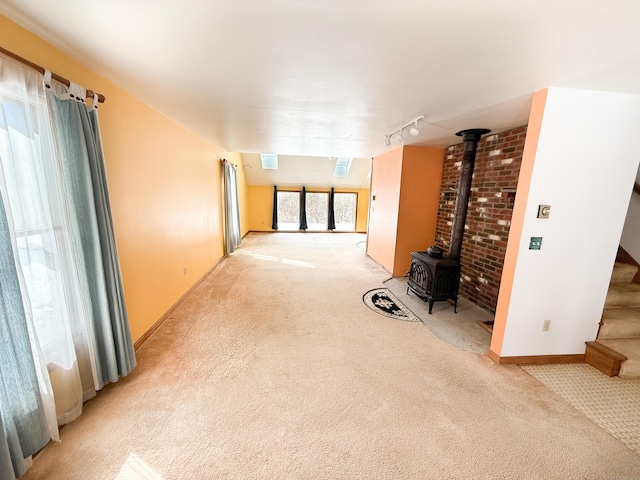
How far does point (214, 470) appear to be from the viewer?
129cm

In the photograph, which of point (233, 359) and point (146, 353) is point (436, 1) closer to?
point (233, 359)

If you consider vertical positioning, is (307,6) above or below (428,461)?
above

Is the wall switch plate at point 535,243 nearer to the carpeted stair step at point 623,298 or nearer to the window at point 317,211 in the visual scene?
the carpeted stair step at point 623,298

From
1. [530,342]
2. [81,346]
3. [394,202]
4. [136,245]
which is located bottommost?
[530,342]

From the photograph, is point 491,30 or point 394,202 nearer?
point 491,30

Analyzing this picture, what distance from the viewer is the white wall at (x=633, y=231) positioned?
8.84 feet

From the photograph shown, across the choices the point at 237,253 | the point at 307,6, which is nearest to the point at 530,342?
the point at 307,6

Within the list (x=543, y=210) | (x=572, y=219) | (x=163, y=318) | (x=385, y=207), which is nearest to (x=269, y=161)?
Answer: (x=385, y=207)

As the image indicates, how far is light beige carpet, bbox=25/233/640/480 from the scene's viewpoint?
4.35 feet

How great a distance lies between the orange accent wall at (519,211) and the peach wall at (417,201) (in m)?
2.15

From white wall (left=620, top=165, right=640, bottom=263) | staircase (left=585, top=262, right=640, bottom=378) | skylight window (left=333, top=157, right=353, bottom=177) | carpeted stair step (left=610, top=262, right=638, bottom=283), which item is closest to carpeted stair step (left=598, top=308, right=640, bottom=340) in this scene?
staircase (left=585, top=262, right=640, bottom=378)

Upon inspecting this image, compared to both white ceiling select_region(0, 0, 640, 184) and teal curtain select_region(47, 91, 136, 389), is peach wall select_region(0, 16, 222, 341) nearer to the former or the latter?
white ceiling select_region(0, 0, 640, 184)

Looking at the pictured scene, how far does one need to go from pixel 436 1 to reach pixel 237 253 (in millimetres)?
5467

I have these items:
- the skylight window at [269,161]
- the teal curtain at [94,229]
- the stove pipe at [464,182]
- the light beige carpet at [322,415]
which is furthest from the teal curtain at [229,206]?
the stove pipe at [464,182]
